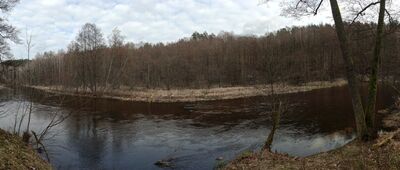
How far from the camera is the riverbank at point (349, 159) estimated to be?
28.7 ft

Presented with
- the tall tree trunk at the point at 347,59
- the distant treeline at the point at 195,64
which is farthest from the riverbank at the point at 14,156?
the distant treeline at the point at 195,64

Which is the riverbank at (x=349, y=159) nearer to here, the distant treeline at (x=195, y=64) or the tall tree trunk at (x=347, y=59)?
the tall tree trunk at (x=347, y=59)

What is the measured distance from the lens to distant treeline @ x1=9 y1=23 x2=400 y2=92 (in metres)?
65.9

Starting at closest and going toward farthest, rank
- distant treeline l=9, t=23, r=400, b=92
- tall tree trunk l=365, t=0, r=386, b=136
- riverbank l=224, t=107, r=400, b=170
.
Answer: riverbank l=224, t=107, r=400, b=170
tall tree trunk l=365, t=0, r=386, b=136
distant treeline l=9, t=23, r=400, b=92

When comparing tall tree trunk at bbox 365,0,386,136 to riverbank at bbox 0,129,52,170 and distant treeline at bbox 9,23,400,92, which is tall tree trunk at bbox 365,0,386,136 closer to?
riverbank at bbox 0,129,52,170

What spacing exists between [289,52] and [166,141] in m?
77.1

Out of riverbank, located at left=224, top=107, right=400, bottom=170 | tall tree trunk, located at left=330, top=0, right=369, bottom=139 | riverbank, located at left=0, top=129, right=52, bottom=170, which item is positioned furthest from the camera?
tall tree trunk, located at left=330, top=0, right=369, bottom=139

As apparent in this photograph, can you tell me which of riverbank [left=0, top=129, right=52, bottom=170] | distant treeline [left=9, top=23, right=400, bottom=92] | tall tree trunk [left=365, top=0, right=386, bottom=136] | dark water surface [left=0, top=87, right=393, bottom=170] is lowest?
dark water surface [left=0, top=87, right=393, bottom=170]

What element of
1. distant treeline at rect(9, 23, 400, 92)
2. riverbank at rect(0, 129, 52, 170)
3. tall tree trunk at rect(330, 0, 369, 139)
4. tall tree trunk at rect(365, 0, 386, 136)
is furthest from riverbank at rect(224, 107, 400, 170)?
distant treeline at rect(9, 23, 400, 92)

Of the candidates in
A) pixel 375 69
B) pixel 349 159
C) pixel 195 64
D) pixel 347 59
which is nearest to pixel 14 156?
pixel 349 159

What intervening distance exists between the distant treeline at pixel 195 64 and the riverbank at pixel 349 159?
36.7 metres

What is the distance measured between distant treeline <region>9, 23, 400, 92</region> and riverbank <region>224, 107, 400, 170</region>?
120 ft

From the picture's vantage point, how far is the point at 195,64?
8631 cm

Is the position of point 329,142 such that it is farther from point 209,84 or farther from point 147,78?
point 147,78
